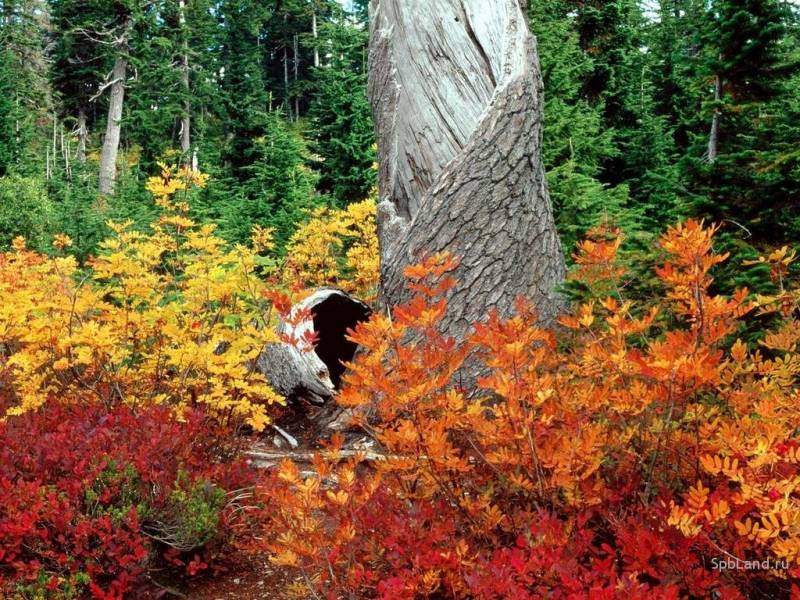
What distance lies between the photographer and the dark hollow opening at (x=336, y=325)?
214 inches

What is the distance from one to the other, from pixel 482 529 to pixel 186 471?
4.71 feet

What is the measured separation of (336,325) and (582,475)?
3.97 m

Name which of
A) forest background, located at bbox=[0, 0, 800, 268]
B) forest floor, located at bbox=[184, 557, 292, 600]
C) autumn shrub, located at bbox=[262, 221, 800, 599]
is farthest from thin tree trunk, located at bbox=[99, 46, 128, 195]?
autumn shrub, located at bbox=[262, 221, 800, 599]

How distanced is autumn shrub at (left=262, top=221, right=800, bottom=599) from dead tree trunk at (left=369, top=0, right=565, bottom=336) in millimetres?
1959

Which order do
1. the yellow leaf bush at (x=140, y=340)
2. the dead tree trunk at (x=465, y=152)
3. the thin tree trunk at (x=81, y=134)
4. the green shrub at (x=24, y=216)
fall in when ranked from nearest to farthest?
1. the yellow leaf bush at (x=140, y=340)
2. the dead tree trunk at (x=465, y=152)
3. the green shrub at (x=24, y=216)
4. the thin tree trunk at (x=81, y=134)

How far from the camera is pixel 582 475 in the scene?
5.99 ft

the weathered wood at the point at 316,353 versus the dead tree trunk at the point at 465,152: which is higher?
the dead tree trunk at the point at 465,152

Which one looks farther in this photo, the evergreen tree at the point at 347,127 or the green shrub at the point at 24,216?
the green shrub at the point at 24,216

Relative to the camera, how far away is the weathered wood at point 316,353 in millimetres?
4828

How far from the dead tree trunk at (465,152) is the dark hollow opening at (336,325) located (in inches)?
32.4

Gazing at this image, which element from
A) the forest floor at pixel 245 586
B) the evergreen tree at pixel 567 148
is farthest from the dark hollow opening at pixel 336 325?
the forest floor at pixel 245 586

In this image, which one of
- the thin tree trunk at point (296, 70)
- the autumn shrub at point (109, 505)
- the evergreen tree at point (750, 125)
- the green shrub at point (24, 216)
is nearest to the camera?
the autumn shrub at point (109, 505)

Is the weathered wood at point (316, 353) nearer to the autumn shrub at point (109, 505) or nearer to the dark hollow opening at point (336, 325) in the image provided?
the dark hollow opening at point (336, 325)

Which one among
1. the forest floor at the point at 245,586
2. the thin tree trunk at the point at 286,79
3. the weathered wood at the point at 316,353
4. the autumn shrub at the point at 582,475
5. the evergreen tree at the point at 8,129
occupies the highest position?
the thin tree trunk at the point at 286,79
